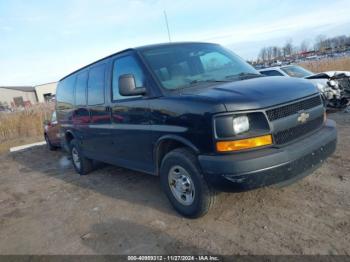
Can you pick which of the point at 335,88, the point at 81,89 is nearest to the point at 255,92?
the point at 81,89

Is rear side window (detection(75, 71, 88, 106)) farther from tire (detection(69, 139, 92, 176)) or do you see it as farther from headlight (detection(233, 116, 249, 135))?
headlight (detection(233, 116, 249, 135))

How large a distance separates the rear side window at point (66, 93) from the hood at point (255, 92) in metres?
3.69

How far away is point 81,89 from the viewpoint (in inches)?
236

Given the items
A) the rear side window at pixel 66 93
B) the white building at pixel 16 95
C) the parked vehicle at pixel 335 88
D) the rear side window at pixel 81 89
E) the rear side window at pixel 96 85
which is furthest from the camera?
the white building at pixel 16 95

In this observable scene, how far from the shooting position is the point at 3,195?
6.33 meters

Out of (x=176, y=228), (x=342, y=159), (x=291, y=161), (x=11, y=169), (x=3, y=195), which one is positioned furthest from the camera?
(x=11, y=169)

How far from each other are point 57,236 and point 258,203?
2617mm

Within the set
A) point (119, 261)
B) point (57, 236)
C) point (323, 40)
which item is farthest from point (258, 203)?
point (323, 40)

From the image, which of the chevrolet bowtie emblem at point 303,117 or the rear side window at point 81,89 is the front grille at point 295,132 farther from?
the rear side window at point 81,89

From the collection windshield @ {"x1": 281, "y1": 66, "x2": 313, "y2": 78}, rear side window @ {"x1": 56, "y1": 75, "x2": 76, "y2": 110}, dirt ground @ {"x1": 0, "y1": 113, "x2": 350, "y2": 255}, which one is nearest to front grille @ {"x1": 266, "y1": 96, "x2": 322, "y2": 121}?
dirt ground @ {"x1": 0, "y1": 113, "x2": 350, "y2": 255}

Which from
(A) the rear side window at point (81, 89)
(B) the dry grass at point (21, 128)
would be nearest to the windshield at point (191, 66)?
(A) the rear side window at point (81, 89)

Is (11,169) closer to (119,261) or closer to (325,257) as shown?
(119,261)

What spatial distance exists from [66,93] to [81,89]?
A: 1161 millimetres

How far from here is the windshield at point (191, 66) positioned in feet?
13.0
